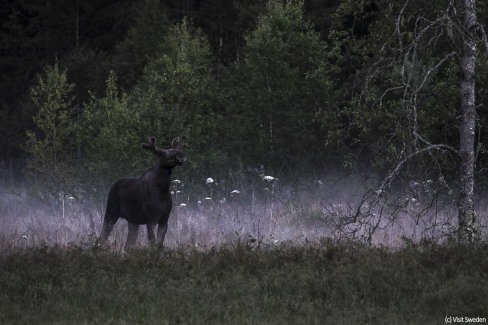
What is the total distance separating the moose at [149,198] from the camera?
14055mm

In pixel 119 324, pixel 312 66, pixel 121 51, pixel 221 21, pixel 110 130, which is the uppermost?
pixel 221 21

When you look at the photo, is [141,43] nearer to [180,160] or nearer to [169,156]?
[169,156]

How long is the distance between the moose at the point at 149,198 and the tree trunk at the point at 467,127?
14.9ft

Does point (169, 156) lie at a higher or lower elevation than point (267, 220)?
higher

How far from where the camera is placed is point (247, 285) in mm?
10391

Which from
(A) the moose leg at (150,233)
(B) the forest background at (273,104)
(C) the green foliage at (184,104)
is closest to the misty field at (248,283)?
(A) the moose leg at (150,233)

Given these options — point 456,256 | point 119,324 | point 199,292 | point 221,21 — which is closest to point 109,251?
point 199,292

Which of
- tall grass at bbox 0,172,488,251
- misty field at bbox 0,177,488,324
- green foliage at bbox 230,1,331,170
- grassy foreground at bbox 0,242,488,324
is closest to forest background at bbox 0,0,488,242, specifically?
green foliage at bbox 230,1,331,170

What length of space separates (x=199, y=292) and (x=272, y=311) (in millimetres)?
1081

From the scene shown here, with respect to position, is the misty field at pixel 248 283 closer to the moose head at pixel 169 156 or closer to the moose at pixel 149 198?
the moose at pixel 149 198

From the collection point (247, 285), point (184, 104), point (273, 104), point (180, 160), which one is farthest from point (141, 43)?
point (247, 285)

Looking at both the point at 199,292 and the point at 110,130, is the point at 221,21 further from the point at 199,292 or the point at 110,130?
the point at 199,292

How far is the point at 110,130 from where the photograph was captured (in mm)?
23391

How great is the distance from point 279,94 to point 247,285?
601 inches
